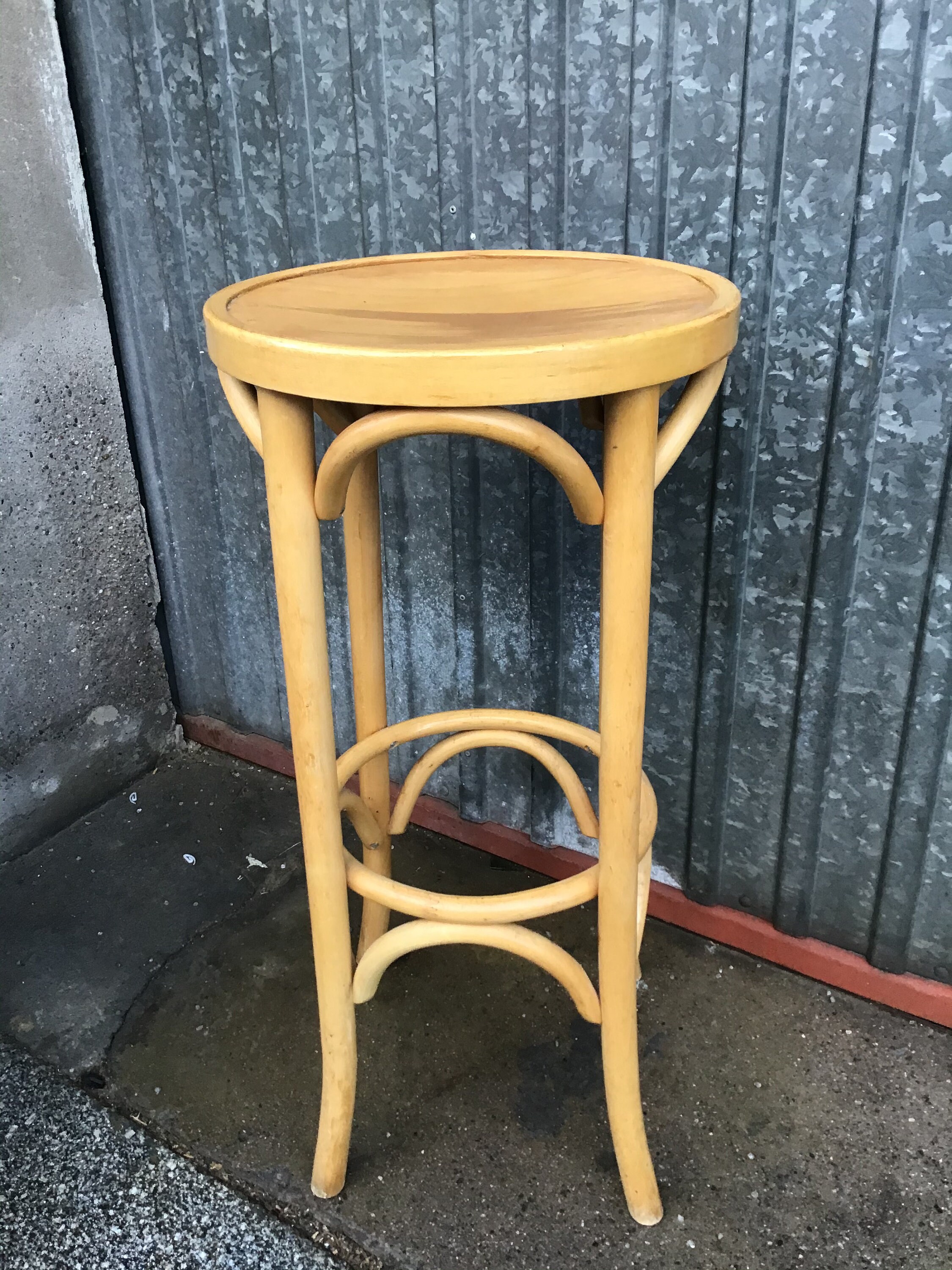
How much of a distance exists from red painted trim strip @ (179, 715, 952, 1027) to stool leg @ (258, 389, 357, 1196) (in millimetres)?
779

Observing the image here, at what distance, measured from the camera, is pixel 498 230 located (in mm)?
1788

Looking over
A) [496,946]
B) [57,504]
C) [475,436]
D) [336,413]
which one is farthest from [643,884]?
[57,504]

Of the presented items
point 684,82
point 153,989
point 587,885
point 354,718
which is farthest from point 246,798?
point 684,82

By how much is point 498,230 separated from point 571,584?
0.64m

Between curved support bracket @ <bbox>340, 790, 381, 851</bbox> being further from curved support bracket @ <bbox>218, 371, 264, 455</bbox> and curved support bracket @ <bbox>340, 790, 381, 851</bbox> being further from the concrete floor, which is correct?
curved support bracket @ <bbox>218, 371, 264, 455</bbox>

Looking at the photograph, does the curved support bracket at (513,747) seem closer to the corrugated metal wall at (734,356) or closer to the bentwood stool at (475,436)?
the bentwood stool at (475,436)

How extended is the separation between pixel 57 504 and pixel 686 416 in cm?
163

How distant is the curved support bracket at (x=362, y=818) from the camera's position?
1668 mm

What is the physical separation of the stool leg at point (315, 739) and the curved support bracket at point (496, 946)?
0.16 feet

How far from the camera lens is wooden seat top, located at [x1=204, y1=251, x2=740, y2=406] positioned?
3.44 ft

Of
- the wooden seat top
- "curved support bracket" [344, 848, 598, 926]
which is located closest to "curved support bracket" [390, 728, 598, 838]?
"curved support bracket" [344, 848, 598, 926]

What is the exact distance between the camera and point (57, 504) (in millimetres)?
2344

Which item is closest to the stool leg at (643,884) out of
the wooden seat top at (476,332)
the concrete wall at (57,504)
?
the wooden seat top at (476,332)

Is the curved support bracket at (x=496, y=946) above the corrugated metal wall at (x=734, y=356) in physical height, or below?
below
